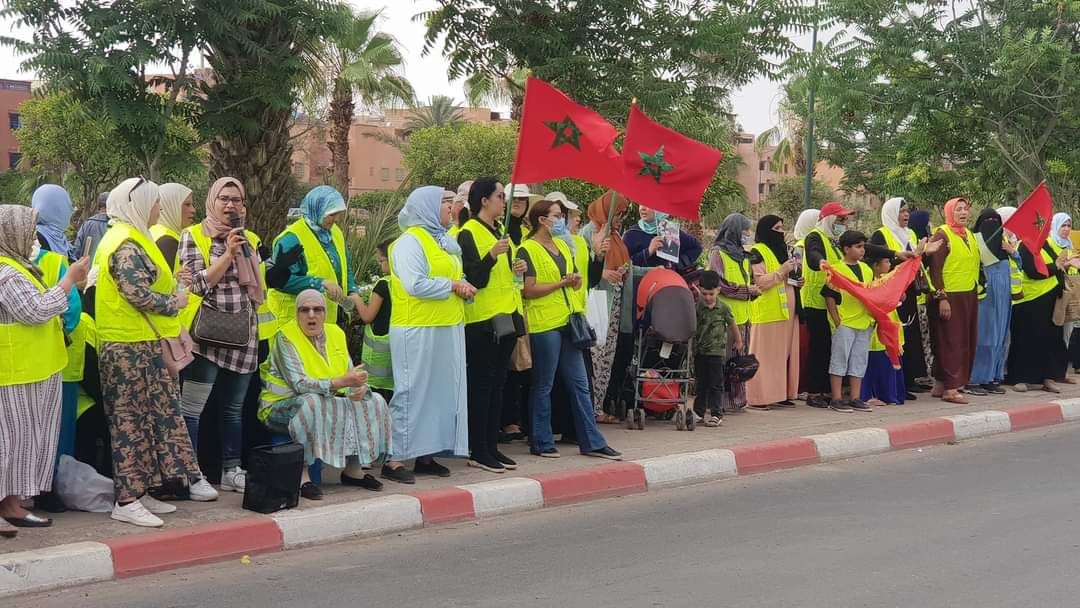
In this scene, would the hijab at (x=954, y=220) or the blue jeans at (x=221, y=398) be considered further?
the hijab at (x=954, y=220)

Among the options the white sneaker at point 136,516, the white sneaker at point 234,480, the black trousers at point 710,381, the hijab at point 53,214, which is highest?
the hijab at point 53,214

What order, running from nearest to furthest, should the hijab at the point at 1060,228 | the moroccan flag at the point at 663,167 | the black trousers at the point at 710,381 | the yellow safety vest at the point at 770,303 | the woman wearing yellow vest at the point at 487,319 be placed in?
the woman wearing yellow vest at the point at 487,319 < the moroccan flag at the point at 663,167 < the black trousers at the point at 710,381 < the yellow safety vest at the point at 770,303 < the hijab at the point at 1060,228

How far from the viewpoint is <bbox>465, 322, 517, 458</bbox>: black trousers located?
8125 millimetres

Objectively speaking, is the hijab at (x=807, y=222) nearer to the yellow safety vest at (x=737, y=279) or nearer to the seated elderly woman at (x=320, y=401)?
the yellow safety vest at (x=737, y=279)

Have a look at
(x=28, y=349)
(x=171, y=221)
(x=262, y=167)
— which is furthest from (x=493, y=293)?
(x=262, y=167)

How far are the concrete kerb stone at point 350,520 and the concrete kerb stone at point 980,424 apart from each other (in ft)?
18.2

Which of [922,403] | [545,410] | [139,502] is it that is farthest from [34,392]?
[922,403]

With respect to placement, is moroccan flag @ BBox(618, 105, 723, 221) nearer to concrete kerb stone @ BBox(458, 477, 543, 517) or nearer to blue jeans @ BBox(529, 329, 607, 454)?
blue jeans @ BBox(529, 329, 607, 454)

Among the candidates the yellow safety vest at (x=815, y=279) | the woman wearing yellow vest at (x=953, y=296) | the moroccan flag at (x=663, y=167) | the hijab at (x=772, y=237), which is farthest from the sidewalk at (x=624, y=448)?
the moroccan flag at (x=663, y=167)

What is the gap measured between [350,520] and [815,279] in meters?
6.08

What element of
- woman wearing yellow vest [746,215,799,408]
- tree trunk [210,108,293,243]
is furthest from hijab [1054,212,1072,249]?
tree trunk [210,108,293,243]

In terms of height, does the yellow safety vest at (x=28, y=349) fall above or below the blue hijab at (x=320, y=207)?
below

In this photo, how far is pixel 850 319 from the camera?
11.1 meters

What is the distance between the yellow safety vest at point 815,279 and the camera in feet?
36.9
